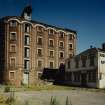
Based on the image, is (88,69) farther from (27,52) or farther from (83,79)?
(27,52)

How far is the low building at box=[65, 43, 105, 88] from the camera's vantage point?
4462 cm

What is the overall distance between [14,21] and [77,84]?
1940 cm

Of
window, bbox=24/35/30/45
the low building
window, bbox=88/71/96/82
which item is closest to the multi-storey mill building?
window, bbox=24/35/30/45

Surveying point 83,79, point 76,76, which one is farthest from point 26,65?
point 83,79

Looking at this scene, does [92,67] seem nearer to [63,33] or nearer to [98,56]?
[98,56]

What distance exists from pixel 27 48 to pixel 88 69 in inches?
640

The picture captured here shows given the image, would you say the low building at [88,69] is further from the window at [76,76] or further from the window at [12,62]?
the window at [12,62]

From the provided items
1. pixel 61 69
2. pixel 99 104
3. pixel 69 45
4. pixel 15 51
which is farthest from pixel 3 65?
pixel 99 104

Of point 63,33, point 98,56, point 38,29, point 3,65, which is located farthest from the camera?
point 63,33

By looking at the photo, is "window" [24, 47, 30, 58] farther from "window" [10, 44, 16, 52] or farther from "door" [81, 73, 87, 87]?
"door" [81, 73, 87, 87]

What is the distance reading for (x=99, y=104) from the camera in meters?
20.4

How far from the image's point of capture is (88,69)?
47.6 m

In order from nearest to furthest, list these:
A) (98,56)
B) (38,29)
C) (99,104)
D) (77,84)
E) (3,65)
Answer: (99,104) → (98,56) → (77,84) → (3,65) → (38,29)

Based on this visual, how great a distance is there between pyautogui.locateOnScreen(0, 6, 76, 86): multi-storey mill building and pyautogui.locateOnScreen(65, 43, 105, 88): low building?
24.0ft
